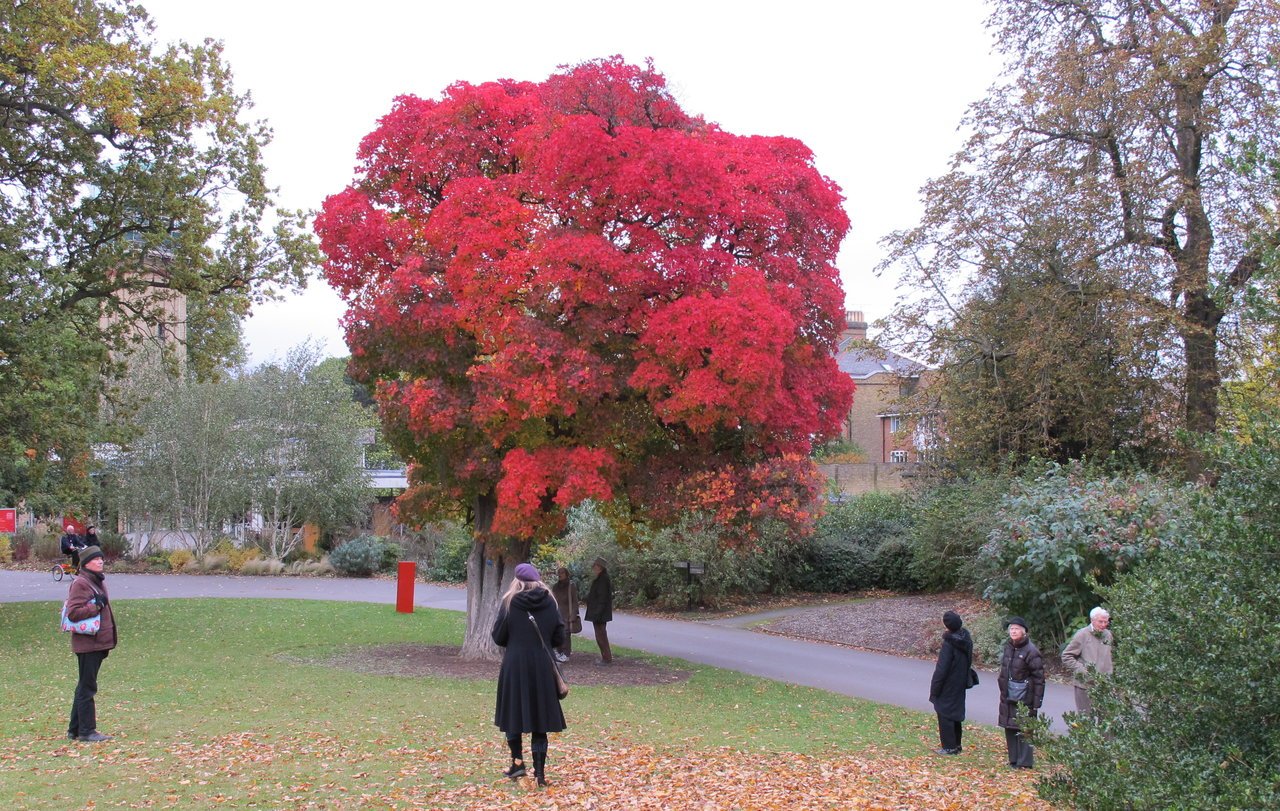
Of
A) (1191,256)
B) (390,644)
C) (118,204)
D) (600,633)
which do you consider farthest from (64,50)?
(1191,256)

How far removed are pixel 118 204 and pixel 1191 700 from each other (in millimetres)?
18072

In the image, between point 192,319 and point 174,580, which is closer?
→ point 192,319

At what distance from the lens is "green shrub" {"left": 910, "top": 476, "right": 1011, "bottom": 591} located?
20781 mm

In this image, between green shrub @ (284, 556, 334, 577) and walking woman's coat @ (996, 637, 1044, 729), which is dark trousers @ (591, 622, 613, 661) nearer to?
walking woman's coat @ (996, 637, 1044, 729)

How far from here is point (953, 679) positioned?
10.0 m

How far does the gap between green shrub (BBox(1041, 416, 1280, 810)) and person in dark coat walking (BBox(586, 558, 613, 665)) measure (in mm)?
10800

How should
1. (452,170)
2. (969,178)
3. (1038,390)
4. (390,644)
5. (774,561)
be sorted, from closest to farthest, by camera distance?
1. (452,170)
2. (390,644)
3. (1038,390)
4. (969,178)
5. (774,561)

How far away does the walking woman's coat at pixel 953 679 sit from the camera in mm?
10031

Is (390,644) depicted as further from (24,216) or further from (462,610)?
(24,216)

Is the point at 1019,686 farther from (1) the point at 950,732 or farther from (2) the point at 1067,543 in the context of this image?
(2) the point at 1067,543

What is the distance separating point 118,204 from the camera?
17953mm

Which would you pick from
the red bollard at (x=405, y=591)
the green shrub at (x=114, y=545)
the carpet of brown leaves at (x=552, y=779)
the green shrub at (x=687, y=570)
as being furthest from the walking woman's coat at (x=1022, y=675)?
the green shrub at (x=114, y=545)

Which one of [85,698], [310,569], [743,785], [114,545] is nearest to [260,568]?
[310,569]

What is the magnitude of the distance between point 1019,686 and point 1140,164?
544 inches
